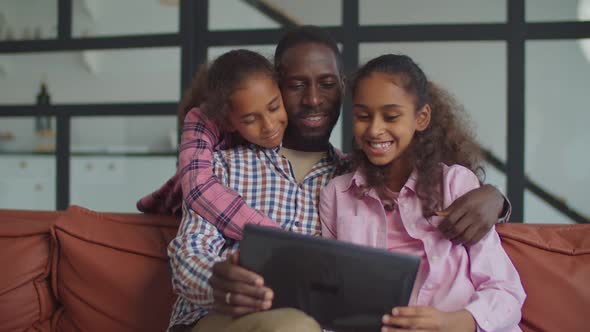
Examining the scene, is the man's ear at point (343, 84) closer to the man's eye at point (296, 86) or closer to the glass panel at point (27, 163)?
the man's eye at point (296, 86)

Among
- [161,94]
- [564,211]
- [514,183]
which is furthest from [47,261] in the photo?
[564,211]

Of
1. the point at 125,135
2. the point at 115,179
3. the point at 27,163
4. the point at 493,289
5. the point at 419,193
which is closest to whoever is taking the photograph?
the point at 493,289

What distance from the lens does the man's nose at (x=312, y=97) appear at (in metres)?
1.48

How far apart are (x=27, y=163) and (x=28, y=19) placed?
4.04 ft

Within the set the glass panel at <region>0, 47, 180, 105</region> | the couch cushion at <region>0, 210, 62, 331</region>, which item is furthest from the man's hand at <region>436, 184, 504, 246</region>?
the glass panel at <region>0, 47, 180, 105</region>

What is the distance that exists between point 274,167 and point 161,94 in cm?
272

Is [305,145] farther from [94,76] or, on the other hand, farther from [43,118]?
[43,118]

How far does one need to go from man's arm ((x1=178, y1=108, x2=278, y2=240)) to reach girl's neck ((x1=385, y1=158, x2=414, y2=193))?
13.6 inches

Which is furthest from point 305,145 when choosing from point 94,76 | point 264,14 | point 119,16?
Answer: point 94,76

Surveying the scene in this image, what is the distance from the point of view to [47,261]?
152 cm

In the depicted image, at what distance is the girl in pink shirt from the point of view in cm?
117

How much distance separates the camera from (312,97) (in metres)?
1.49

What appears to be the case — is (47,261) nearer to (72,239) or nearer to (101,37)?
(72,239)

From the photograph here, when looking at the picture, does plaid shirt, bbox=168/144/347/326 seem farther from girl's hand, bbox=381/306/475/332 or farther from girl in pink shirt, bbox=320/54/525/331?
girl's hand, bbox=381/306/475/332
